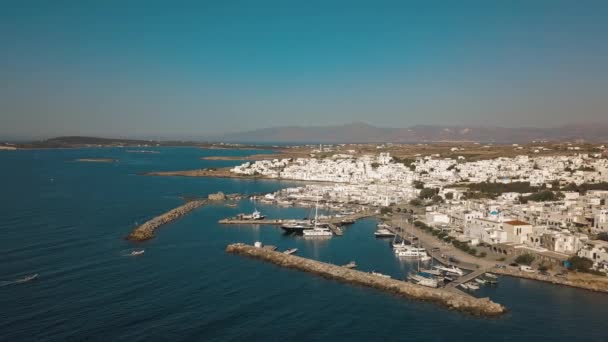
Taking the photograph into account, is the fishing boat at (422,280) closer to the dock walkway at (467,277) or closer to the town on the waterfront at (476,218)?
the town on the waterfront at (476,218)

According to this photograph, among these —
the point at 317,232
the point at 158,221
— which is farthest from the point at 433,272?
the point at 158,221

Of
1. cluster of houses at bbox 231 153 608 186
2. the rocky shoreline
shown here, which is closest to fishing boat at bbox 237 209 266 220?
cluster of houses at bbox 231 153 608 186

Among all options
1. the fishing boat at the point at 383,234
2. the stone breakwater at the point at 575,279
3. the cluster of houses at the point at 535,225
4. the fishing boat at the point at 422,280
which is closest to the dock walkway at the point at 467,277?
the fishing boat at the point at 422,280

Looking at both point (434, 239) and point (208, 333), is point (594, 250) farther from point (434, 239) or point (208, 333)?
point (208, 333)

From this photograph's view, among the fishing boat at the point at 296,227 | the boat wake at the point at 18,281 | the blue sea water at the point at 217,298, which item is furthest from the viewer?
the fishing boat at the point at 296,227

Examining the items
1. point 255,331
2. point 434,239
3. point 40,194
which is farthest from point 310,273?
point 40,194
